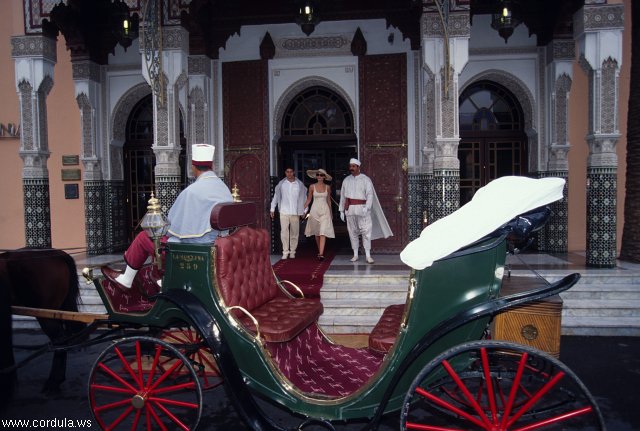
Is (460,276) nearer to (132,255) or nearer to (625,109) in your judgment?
(132,255)

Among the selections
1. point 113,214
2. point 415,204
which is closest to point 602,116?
point 415,204

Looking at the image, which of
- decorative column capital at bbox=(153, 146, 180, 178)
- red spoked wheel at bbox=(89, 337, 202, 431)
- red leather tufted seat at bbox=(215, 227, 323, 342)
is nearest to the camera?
red spoked wheel at bbox=(89, 337, 202, 431)

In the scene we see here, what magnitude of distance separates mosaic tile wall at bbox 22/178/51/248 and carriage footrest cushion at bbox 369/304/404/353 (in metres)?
6.77

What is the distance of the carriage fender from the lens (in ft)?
10.5

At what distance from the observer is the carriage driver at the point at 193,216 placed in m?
3.83

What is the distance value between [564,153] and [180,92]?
6652mm

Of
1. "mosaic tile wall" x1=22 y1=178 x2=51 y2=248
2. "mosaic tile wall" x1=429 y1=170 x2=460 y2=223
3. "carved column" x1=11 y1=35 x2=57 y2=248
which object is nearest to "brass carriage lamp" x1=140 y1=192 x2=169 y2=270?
"mosaic tile wall" x1=429 y1=170 x2=460 y2=223

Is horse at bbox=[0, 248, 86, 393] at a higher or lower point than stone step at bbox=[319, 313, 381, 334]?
higher

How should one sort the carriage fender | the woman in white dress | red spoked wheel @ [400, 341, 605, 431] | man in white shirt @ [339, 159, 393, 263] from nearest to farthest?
red spoked wheel @ [400, 341, 605, 431] < the carriage fender < man in white shirt @ [339, 159, 393, 263] < the woman in white dress

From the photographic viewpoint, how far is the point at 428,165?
9.46 meters

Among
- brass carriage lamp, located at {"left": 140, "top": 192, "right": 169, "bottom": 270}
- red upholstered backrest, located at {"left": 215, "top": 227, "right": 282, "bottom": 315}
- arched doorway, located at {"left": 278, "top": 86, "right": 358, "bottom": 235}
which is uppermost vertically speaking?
arched doorway, located at {"left": 278, "top": 86, "right": 358, "bottom": 235}

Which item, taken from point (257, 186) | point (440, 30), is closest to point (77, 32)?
point (257, 186)

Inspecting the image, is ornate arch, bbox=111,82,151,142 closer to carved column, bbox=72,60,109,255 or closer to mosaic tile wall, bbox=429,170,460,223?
carved column, bbox=72,60,109,255

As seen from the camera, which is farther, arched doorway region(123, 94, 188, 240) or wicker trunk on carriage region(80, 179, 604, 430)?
arched doorway region(123, 94, 188, 240)
